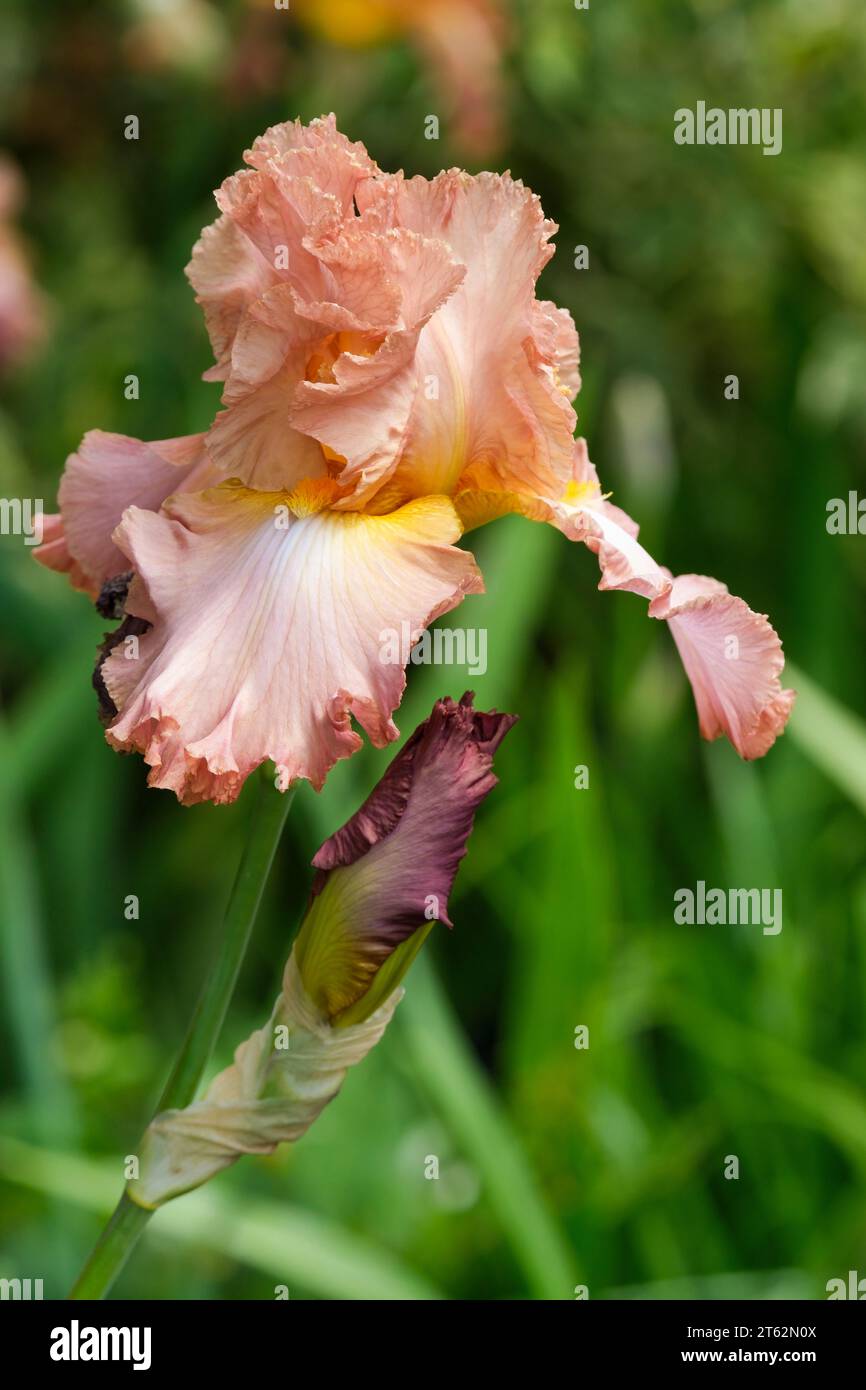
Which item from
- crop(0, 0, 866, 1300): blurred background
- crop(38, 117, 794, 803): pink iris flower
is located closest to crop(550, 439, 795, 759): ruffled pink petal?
crop(38, 117, 794, 803): pink iris flower

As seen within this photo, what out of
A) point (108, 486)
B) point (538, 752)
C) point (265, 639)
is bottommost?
point (265, 639)

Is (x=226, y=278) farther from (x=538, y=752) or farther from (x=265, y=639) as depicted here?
(x=538, y=752)

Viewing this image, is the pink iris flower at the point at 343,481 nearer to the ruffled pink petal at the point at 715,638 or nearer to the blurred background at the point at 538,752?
the ruffled pink petal at the point at 715,638

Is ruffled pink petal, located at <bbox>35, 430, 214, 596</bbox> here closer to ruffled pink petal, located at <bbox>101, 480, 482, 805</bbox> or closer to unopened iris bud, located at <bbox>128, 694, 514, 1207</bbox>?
ruffled pink petal, located at <bbox>101, 480, 482, 805</bbox>

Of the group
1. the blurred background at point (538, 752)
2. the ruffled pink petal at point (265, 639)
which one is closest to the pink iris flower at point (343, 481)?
the ruffled pink petal at point (265, 639)

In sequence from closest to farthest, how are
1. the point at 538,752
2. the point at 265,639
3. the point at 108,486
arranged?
the point at 265,639
the point at 108,486
the point at 538,752

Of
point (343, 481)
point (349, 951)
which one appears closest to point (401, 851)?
point (349, 951)
